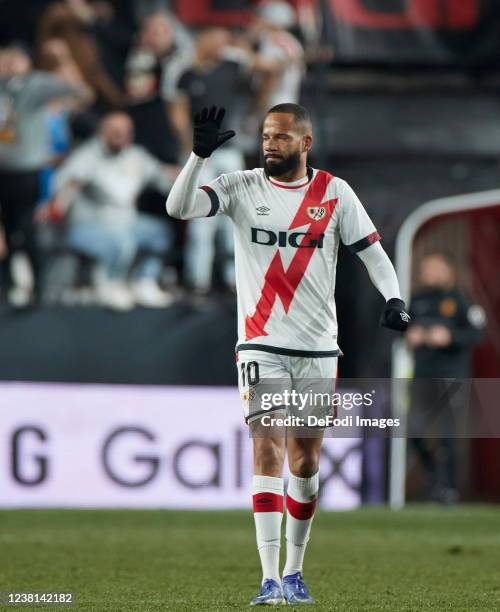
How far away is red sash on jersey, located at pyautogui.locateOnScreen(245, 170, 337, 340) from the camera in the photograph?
619cm

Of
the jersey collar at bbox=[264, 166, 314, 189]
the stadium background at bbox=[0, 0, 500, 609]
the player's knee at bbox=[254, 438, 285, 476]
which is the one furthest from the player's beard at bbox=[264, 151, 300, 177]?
the stadium background at bbox=[0, 0, 500, 609]

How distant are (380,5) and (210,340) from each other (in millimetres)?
3360

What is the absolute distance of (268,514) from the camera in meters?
6.09

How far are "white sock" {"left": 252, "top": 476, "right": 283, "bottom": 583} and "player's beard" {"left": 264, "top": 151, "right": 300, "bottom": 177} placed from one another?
1237 mm

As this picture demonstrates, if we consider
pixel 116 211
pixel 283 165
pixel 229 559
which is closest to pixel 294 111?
pixel 283 165

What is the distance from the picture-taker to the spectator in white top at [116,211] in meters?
12.7

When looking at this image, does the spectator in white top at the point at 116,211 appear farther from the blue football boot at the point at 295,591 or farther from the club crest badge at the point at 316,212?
the blue football boot at the point at 295,591

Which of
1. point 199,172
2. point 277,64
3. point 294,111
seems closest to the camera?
point 199,172

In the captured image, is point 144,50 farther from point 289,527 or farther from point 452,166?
point 289,527

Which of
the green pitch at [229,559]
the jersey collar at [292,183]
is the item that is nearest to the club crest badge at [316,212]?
the jersey collar at [292,183]

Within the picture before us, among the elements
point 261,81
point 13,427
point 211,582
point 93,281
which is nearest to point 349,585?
point 211,582

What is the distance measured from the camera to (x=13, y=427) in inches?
463

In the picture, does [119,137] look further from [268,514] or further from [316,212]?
[268,514]

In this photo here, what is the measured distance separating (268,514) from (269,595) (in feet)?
1.08
